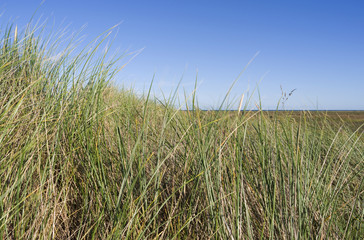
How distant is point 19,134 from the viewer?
1.42 meters

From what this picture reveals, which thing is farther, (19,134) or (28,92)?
(28,92)

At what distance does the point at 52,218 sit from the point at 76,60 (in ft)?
3.62

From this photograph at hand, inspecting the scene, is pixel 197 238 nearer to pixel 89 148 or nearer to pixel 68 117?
pixel 89 148

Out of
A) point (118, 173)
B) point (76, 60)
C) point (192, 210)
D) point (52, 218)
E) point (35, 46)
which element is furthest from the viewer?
point (35, 46)

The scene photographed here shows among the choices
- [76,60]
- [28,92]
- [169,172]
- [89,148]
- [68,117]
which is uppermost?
[76,60]

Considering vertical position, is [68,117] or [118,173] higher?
[68,117]

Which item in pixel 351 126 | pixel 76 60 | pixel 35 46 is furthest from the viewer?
pixel 351 126

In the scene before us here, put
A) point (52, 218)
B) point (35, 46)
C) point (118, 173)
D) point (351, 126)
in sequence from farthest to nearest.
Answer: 1. point (351, 126)
2. point (35, 46)
3. point (118, 173)
4. point (52, 218)

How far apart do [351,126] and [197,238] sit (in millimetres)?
3068

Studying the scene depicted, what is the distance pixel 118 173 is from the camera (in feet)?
4.56

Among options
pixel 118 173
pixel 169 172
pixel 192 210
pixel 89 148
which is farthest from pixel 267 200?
pixel 89 148

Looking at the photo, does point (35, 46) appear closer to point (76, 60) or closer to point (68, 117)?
point (76, 60)

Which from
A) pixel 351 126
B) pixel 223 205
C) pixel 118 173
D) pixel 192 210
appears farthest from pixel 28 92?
pixel 351 126

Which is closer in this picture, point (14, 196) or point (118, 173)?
point (14, 196)
